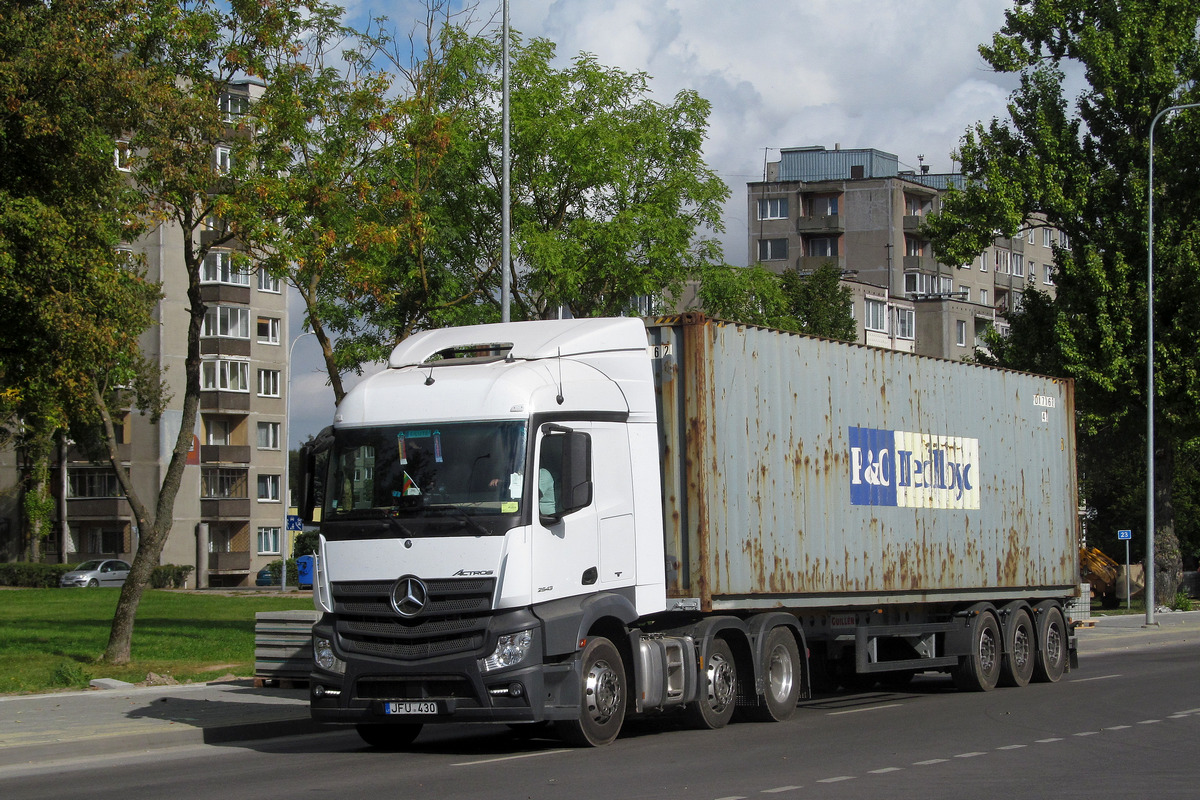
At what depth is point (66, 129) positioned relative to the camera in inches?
696

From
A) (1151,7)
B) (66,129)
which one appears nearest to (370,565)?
(66,129)

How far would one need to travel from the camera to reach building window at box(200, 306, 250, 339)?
244ft

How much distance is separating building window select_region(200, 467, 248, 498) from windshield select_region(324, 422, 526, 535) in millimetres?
66994

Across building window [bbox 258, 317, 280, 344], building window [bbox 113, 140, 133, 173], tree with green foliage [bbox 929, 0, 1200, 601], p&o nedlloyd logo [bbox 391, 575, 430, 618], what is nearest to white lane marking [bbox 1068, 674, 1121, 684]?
p&o nedlloyd logo [bbox 391, 575, 430, 618]

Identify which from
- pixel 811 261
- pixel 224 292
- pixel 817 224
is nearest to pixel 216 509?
pixel 224 292

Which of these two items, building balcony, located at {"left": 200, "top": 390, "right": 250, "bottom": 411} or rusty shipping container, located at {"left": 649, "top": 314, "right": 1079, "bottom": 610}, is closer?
rusty shipping container, located at {"left": 649, "top": 314, "right": 1079, "bottom": 610}

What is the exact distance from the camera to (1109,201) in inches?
1513

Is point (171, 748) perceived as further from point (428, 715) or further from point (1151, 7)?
point (1151, 7)

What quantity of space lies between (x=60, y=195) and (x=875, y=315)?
249 feet

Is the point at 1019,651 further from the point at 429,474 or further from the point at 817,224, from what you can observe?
the point at 817,224

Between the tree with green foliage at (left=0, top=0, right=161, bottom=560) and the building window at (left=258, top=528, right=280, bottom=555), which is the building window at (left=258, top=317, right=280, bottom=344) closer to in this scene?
the building window at (left=258, top=528, right=280, bottom=555)

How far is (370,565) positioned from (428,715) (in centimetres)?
131

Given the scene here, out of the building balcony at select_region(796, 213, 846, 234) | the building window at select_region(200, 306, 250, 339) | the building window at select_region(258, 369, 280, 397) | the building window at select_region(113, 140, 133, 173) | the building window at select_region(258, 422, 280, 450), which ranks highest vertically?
the building balcony at select_region(796, 213, 846, 234)

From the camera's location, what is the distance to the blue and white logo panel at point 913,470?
51.6ft
